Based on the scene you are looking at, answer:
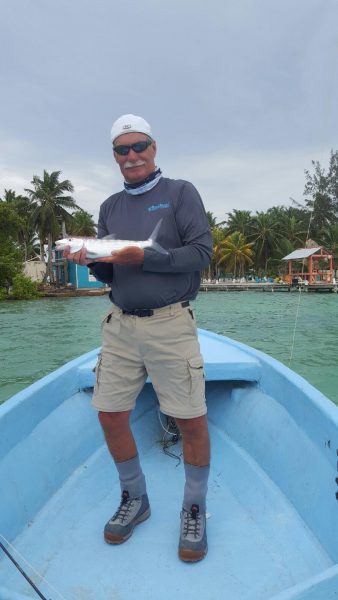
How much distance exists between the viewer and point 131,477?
7.33 ft

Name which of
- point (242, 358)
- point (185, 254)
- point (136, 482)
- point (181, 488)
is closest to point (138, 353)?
point (185, 254)

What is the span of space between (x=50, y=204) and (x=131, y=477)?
145 ft

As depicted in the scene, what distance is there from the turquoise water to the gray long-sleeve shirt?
6.55m

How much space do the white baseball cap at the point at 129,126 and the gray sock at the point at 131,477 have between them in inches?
63.9

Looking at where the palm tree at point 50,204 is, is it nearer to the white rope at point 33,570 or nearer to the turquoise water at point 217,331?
the turquoise water at point 217,331

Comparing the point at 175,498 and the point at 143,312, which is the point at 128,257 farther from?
the point at 175,498

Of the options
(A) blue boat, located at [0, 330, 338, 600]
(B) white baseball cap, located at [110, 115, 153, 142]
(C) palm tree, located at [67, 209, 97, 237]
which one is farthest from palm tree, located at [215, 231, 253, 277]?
(B) white baseball cap, located at [110, 115, 153, 142]

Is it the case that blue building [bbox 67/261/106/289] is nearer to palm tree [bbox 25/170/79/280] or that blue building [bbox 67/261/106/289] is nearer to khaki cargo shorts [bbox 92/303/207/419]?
palm tree [bbox 25/170/79/280]

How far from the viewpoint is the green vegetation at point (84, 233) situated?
123 ft

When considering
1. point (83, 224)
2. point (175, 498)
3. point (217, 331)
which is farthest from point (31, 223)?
point (175, 498)

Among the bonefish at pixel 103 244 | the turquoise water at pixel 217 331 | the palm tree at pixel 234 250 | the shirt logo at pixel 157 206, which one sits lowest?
the turquoise water at pixel 217 331

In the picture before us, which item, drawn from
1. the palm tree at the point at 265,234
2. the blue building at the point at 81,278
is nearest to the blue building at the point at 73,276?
the blue building at the point at 81,278

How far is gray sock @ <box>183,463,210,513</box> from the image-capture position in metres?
2.06

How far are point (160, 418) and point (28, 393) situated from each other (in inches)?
45.6
